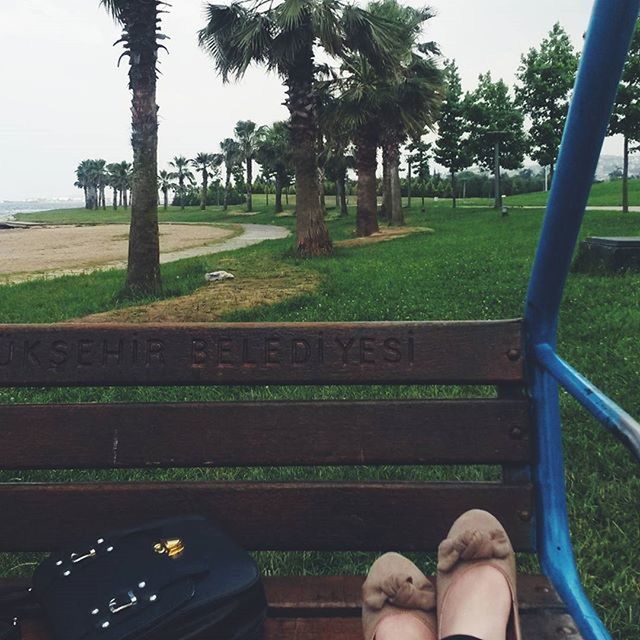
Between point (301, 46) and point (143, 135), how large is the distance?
238 inches

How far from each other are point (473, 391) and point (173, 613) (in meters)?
3.19

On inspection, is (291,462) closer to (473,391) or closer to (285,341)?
(285,341)

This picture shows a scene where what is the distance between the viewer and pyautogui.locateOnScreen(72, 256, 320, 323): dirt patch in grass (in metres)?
7.67

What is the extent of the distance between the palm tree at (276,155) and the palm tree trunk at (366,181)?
2929 centimetres

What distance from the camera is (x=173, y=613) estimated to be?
3.93 ft

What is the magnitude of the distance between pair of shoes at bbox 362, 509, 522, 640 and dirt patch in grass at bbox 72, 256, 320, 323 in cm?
605

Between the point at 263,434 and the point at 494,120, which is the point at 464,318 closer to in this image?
the point at 263,434

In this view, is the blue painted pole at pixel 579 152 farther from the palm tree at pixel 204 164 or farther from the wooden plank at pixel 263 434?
the palm tree at pixel 204 164

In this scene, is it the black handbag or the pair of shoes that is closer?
the black handbag

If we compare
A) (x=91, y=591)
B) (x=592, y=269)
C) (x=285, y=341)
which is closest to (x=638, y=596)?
(x=285, y=341)

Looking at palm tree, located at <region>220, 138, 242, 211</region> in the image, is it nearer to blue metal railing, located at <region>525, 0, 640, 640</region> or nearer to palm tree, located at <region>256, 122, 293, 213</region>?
palm tree, located at <region>256, 122, 293, 213</region>

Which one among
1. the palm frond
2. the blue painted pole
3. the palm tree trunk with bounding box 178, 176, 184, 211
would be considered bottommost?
the blue painted pole

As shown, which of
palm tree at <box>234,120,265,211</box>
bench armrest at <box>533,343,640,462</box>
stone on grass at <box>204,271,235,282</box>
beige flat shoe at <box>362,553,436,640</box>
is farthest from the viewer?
palm tree at <box>234,120,265,211</box>

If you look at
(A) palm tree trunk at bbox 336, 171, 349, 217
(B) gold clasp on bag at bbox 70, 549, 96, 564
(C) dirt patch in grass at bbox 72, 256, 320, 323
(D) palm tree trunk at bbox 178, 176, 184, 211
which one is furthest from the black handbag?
(D) palm tree trunk at bbox 178, 176, 184, 211
